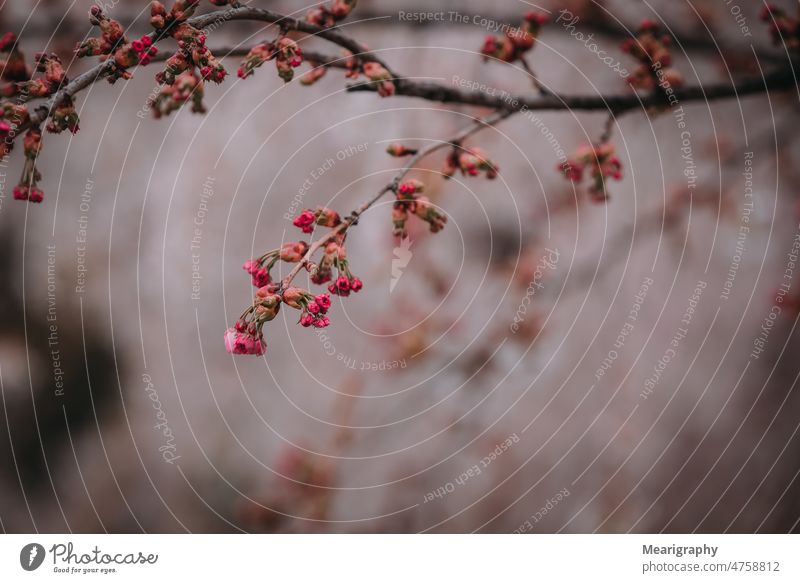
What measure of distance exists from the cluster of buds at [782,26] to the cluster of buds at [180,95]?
26.8 inches

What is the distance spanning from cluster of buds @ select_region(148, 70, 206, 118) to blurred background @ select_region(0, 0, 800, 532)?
20mm

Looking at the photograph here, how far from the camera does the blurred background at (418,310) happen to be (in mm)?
690

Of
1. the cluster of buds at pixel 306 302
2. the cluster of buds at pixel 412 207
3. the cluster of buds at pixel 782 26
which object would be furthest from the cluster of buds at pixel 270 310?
the cluster of buds at pixel 782 26

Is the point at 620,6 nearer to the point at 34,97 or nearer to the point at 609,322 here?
the point at 609,322

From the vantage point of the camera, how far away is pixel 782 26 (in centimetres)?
72

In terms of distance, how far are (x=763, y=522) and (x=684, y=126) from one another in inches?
19.7

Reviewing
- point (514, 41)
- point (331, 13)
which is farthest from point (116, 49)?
point (514, 41)

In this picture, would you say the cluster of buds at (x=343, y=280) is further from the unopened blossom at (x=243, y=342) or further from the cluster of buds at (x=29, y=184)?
the cluster of buds at (x=29, y=184)

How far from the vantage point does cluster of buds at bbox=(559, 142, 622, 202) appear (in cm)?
71

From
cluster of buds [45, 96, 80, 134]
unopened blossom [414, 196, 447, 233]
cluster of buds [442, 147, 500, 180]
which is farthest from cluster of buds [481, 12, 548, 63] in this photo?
cluster of buds [45, 96, 80, 134]

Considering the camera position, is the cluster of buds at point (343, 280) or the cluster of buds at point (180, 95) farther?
the cluster of buds at point (180, 95)

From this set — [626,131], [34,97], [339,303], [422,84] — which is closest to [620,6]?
[626,131]

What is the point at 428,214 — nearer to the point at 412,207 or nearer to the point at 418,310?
the point at 412,207

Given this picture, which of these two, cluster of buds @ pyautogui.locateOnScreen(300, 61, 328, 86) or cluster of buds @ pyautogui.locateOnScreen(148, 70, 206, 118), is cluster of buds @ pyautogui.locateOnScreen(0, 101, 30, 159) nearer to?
cluster of buds @ pyautogui.locateOnScreen(148, 70, 206, 118)
